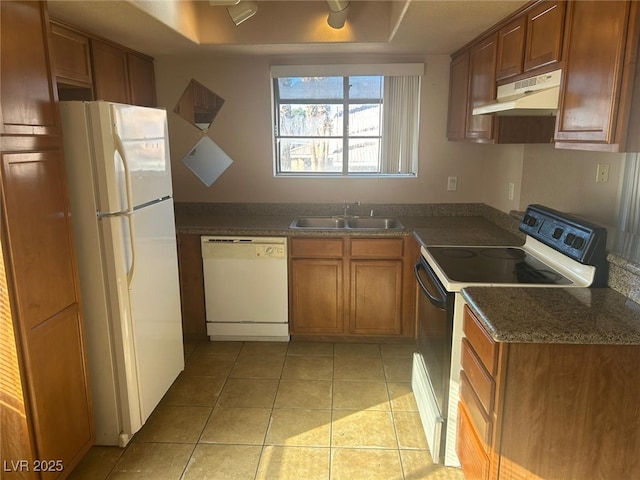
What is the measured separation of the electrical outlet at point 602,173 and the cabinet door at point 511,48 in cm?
58

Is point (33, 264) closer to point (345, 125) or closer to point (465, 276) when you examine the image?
point (465, 276)

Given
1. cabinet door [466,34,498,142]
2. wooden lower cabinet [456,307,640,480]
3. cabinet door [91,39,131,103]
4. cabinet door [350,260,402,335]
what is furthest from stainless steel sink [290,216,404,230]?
wooden lower cabinet [456,307,640,480]

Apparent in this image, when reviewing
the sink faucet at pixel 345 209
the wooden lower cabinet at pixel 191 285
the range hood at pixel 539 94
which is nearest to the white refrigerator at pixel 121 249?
the wooden lower cabinet at pixel 191 285

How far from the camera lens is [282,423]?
2.52 metres

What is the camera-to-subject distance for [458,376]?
2061 millimetres

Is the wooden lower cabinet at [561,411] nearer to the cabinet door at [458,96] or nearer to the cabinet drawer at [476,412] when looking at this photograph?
the cabinet drawer at [476,412]

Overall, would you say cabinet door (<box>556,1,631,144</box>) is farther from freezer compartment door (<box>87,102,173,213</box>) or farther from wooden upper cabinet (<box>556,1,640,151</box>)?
freezer compartment door (<box>87,102,173,213</box>)

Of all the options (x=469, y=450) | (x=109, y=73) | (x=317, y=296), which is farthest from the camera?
(x=317, y=296)

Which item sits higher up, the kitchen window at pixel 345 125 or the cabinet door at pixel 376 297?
the kitchen window at pixel 345 125

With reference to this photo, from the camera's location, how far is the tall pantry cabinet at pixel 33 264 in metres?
1.63

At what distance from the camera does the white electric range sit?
195 cm

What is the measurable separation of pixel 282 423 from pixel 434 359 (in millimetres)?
897

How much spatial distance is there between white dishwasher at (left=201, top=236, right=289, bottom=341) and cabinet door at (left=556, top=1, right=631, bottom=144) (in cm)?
201

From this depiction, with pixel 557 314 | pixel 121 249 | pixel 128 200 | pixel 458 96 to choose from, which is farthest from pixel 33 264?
pixel 458 96
